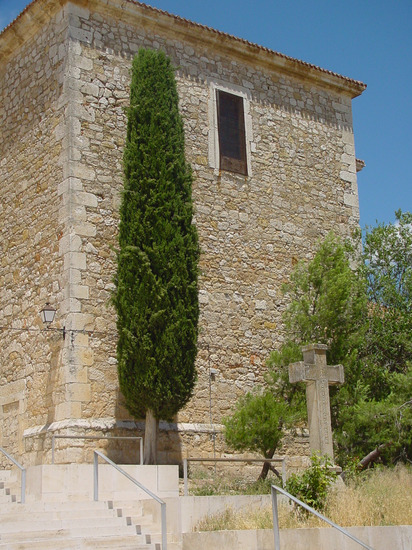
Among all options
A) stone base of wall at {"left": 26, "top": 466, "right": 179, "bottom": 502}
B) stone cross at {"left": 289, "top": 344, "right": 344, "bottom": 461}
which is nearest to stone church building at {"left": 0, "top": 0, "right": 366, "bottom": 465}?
stone base of wall at {"left": 26, "top": 466, "right": 179, "bottom": 502}

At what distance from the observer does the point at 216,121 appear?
14961mm

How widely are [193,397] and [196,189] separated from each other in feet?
12.4

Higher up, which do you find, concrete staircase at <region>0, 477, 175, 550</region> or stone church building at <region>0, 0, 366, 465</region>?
stone church building at <region>0, 0, 366, 465</region>

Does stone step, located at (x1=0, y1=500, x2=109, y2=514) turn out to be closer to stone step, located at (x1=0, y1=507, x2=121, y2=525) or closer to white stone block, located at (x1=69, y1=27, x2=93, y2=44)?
stone step, located at (x1=0, y1=507, x2=121, y2=525)

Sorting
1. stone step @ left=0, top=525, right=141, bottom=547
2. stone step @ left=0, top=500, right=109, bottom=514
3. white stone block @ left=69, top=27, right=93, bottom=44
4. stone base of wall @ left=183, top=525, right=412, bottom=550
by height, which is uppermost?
white stone block @ left=69, top=27, right=93, bottom=44

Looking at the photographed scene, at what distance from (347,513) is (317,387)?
2.65 meters

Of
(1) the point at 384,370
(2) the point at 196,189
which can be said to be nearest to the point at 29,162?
(2) the point at 196,189

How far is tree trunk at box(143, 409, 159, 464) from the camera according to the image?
11.7m

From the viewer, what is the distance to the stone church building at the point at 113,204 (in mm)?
12414

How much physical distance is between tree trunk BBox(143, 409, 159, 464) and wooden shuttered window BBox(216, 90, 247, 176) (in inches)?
206

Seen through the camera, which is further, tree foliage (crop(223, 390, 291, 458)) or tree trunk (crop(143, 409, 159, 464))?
tree foliage (crop(223, 390, 291, 458))

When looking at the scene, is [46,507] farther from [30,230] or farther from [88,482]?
[30,230]

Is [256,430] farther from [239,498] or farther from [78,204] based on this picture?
[78,204]

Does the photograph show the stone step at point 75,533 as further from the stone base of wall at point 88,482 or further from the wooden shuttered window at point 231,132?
the wooden shuttered window at point 231,132
